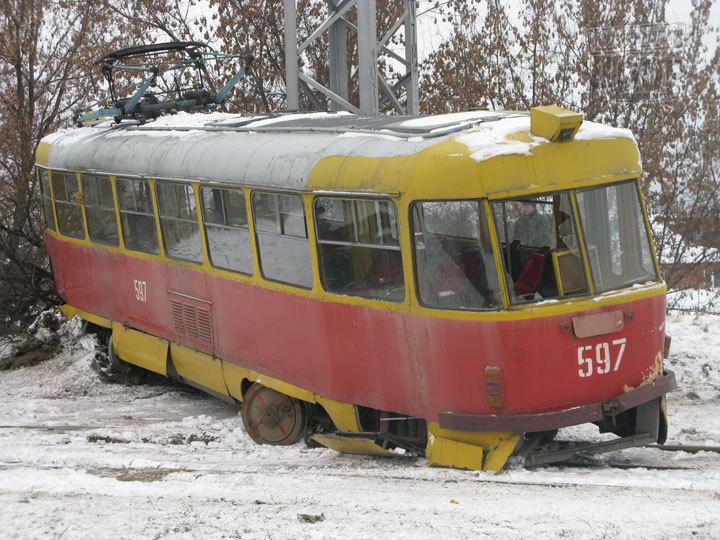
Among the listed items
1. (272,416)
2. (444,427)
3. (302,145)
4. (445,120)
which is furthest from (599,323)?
(272,416)

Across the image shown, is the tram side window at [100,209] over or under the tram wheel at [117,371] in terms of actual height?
over

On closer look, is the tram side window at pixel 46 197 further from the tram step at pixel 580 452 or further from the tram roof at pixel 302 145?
the tram step at pixel 580 452

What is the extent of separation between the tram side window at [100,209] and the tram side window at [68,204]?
0.89 feet

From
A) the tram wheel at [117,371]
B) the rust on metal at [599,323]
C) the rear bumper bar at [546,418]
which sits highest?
the rust on metal at [599,323]

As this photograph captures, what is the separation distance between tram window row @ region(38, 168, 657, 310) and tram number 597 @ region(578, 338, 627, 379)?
15.0 inches

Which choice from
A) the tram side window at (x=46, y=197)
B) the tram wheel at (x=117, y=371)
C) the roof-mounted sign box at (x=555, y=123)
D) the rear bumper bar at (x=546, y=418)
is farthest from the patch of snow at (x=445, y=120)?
the tram side window at (x=46, y=197)

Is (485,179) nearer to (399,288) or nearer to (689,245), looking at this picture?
(399,288)

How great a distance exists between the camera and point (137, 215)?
11.4 meters

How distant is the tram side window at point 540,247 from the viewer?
736 cm

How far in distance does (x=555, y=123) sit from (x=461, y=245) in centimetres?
104

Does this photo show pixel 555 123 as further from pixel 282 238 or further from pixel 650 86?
pixel 650 86

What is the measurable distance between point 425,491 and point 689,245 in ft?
36.3

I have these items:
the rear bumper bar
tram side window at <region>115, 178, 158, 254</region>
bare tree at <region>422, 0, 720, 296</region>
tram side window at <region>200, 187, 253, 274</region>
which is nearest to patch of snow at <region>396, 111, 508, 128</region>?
tram side window at <region>200, 187, 253, 274</region>

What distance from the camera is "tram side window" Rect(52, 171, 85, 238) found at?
13.0m
